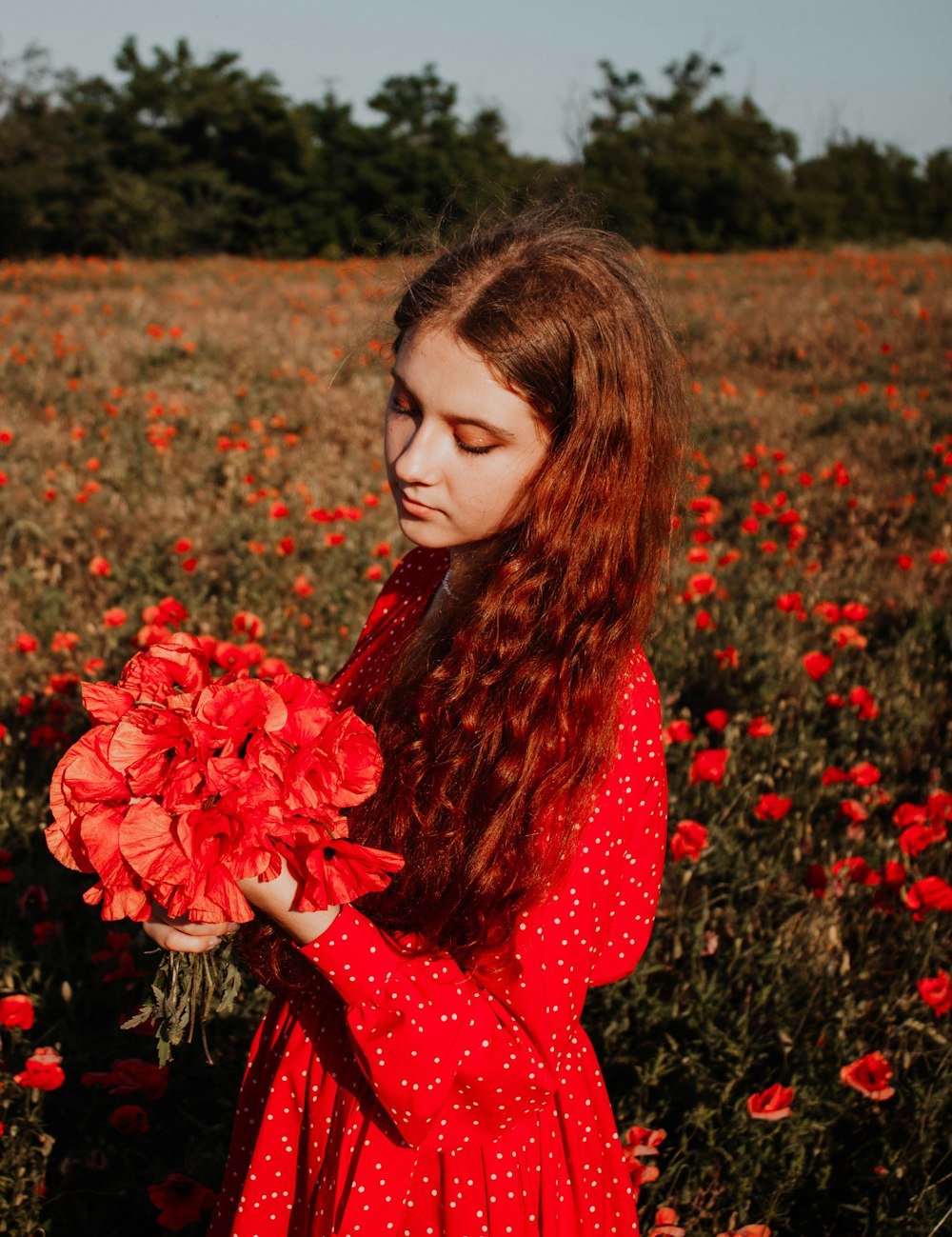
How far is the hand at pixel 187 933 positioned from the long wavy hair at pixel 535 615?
0.83ft

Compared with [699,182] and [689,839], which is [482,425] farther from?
[699,182]

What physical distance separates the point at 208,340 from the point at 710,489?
474 cm

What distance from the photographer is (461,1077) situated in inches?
50.8

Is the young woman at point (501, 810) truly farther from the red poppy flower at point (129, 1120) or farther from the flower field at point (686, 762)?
the red poppy flower at point (129, 1120)

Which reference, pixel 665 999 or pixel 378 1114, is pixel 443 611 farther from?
pixel 665 999

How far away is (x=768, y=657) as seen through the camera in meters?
3.90

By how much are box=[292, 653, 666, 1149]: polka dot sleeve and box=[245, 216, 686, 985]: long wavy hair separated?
45 millimetres

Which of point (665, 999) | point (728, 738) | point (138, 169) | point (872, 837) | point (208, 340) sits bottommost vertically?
point (665, 999)

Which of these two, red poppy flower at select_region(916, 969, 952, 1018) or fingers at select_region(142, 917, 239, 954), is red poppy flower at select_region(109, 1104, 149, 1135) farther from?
red poppy flower at select_region(916, 969, 952, 1018)

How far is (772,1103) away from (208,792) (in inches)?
59.5

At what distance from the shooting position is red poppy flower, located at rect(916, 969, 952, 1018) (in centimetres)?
224

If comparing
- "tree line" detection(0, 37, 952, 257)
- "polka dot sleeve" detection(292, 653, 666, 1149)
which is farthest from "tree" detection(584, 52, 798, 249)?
"polka dot sleeve" detection(292, 653, 666, 1149)

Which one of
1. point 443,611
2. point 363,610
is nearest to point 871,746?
point 363,610

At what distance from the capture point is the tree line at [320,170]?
2873cm
